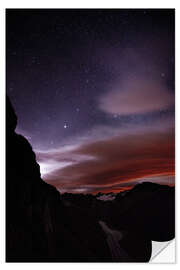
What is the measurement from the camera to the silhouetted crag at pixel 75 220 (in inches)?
76.4

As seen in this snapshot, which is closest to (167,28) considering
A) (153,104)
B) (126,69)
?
(126,69)

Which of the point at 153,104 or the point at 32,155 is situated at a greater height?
the point at 153,104

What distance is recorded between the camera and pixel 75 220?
77.9 inches

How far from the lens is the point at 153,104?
6.66ft

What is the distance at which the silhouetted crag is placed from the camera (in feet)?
6.36

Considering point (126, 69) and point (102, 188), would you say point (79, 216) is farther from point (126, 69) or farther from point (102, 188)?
point (126, 69)

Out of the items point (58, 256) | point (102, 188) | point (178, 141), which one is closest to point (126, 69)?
point (178, 141)

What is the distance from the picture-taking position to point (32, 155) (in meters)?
1.96
